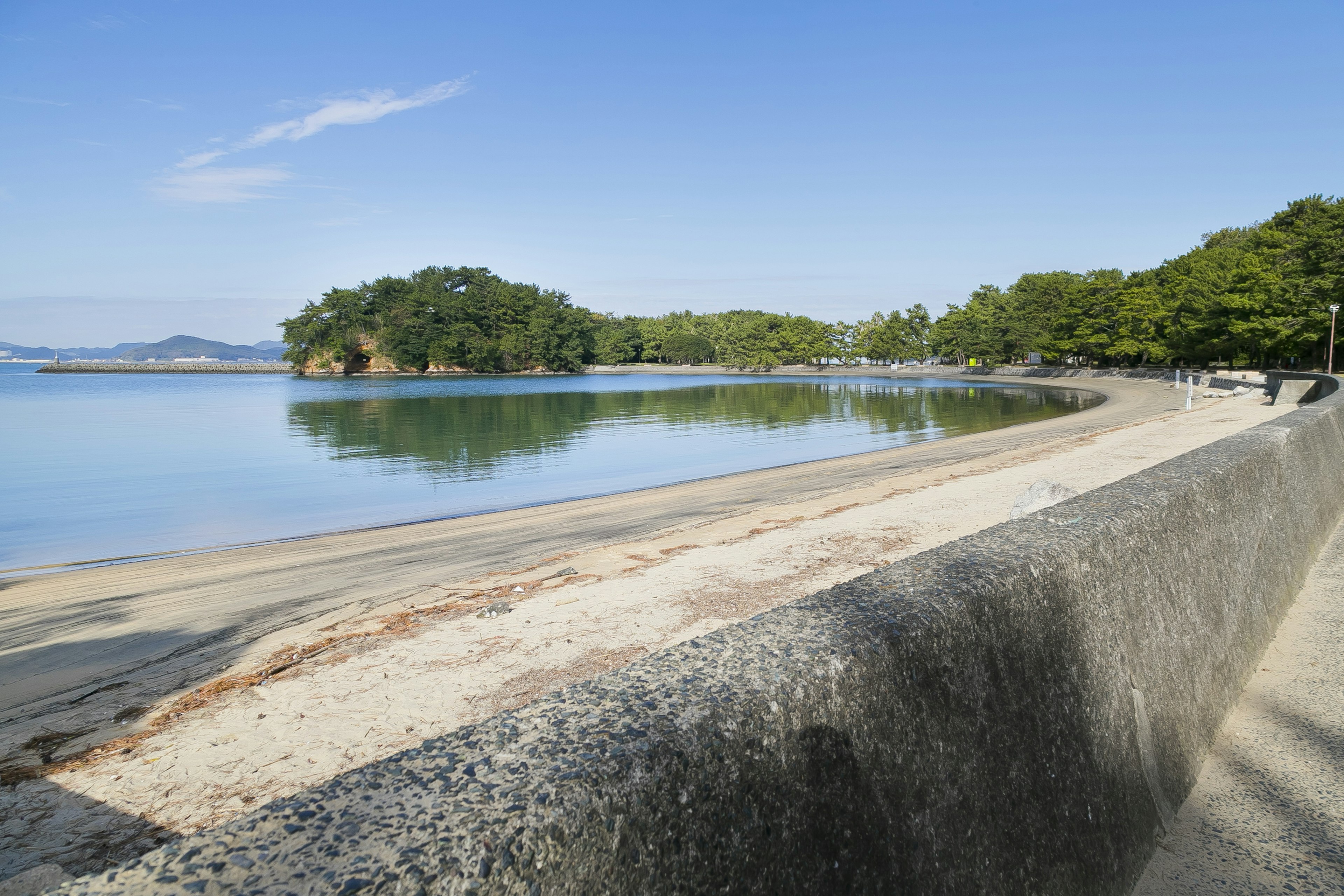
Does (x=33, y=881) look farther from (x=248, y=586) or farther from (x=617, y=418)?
(x=617, y=418)

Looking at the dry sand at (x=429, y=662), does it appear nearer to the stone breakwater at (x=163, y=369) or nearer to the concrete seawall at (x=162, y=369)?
the concrete seawall at (x=162, y=369)

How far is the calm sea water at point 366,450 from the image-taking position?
17562 mm

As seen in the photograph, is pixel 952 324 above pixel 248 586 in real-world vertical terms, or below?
above

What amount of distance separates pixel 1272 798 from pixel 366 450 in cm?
3070

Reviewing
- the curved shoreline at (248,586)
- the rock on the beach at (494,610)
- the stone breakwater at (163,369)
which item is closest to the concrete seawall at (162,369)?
the stone breakwater at (163,369)

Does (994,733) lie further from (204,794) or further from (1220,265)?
(1220,265)

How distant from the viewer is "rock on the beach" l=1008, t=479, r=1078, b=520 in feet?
29.9

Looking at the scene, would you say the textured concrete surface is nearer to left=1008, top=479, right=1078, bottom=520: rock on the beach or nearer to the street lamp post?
left=1008, top=479, right=1078, bottom=520: rock on the beach

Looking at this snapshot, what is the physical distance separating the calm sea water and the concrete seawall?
113 meters

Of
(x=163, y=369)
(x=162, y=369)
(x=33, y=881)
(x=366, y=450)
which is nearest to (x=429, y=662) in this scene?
(x=33, y=881)

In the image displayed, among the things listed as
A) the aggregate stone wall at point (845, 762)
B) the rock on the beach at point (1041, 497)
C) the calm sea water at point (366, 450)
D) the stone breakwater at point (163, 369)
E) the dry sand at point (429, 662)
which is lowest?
the calm sea water at point (366, 450)

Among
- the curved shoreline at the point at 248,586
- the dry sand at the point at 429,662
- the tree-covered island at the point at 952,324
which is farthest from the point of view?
the tree-covered island at the point at 952,324

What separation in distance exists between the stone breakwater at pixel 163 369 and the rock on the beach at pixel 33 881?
18447 cm

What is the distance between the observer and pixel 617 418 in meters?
45.7
